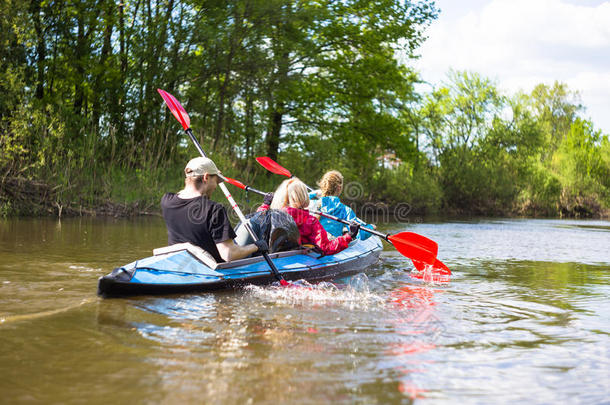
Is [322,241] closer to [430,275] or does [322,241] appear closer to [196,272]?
[430,275]

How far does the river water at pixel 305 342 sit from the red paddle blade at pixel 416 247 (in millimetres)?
539

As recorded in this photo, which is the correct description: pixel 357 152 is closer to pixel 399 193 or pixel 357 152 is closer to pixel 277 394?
pixel 399 193

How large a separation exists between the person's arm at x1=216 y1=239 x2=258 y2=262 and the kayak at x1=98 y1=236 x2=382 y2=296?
7 cm

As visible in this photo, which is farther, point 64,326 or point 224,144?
point 224,144

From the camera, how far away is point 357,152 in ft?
68.8

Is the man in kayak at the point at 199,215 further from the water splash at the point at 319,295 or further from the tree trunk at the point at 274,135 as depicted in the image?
the tree trunk at the point at 274,135

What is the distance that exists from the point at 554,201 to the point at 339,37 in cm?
1766

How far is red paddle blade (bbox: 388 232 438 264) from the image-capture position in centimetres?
678

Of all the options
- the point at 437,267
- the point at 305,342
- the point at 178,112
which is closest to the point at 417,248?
the point at 437,267

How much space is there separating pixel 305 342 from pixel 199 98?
13689 millimetres

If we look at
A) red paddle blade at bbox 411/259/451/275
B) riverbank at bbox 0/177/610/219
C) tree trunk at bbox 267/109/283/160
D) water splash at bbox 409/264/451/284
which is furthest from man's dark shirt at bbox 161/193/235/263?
tree trunk at bbox 267/109/283/160

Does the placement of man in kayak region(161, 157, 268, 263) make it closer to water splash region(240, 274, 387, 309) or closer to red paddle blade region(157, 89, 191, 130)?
Answer: water splash region(240, 274, 387, 309)

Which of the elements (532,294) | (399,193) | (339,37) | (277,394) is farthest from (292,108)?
(277,394)

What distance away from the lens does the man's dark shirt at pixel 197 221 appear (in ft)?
15.8
